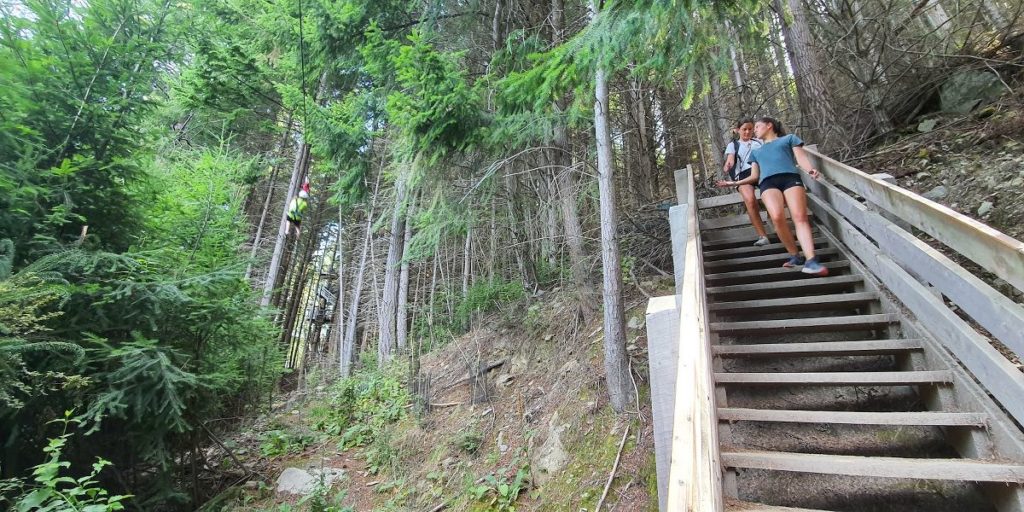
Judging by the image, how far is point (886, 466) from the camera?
1.84 metres

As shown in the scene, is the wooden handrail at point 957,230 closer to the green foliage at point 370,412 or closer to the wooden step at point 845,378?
the wooden step at point 845,378

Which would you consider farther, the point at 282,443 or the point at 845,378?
the point at 282,443

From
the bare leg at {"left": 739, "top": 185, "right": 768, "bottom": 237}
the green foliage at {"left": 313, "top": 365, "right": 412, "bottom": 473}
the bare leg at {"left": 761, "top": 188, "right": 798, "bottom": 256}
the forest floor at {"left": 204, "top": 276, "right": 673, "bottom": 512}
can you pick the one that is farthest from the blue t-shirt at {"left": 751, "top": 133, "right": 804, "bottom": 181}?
the green foliage at {"left": 313, "top": 365, "right": 412, "bottom": 473}

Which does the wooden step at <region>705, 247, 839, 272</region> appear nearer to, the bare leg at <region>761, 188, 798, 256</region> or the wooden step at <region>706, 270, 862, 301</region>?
the bare leg at <region>761, 188, 798, 256</region>

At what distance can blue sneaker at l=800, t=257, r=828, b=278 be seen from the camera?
3691 millimetres

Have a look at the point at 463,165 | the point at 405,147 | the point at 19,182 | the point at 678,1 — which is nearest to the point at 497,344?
the point at 463,165

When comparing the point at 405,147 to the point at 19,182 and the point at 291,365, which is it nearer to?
the point at 19,182

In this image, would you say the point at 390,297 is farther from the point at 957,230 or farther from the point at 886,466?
the point at 957,230

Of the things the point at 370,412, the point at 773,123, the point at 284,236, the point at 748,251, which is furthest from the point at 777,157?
the point at 284,236

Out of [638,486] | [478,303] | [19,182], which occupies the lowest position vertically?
[638,486]

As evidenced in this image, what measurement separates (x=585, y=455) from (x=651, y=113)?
6.68 metres

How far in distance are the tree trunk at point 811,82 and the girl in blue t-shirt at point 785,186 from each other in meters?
2.41

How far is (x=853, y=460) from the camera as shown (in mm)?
1906

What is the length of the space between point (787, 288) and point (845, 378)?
1.42 metres
